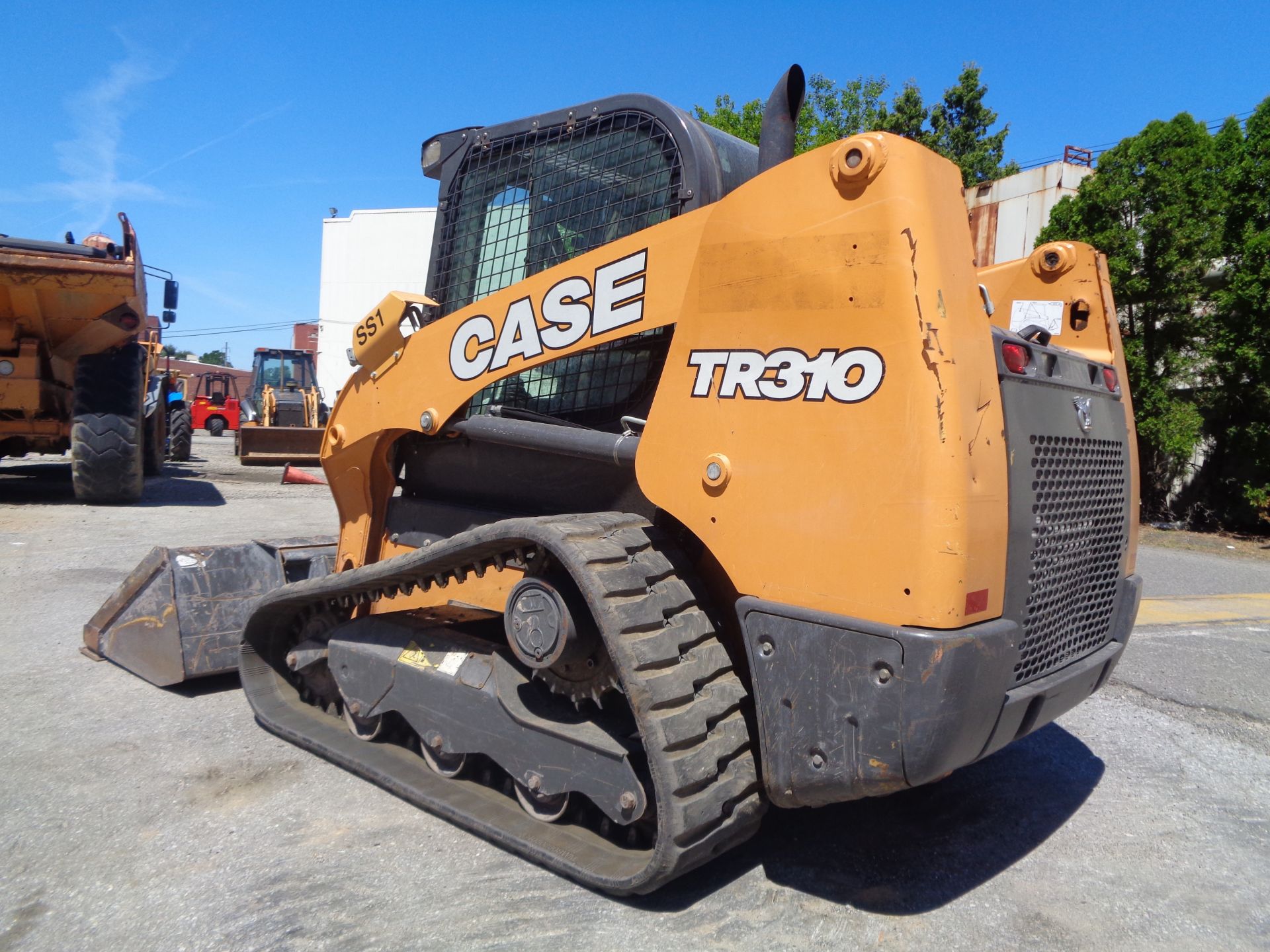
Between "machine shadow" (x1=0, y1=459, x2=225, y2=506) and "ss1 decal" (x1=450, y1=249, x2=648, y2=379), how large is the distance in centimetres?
849

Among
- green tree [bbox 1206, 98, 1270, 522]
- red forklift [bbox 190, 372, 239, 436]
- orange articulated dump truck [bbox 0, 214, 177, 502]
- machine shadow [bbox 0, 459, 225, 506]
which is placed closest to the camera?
orange articulated dump truck [bbox 0, 214, 177, 502]

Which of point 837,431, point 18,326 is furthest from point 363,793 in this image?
point 18,326

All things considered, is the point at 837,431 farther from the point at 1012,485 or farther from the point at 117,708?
the point at 117,708

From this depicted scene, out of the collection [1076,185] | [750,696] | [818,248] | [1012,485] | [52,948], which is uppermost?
[1076,185]

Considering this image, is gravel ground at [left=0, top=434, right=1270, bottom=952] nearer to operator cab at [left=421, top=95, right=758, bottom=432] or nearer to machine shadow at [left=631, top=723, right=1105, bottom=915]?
machine shadow at [left=631, top=723, right=1105, bottom=915]

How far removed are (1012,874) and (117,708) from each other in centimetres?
351

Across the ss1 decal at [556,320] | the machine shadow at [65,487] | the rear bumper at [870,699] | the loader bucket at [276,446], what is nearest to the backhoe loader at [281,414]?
the loader bucket at [276,446]

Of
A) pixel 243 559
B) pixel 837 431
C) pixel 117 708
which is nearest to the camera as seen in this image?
pixel 837 431

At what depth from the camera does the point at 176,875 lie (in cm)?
259

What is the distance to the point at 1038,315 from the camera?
3480 millimetres

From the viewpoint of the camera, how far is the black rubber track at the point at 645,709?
2268mm

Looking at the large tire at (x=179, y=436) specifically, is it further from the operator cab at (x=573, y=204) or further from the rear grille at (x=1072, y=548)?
the rear grille at (x=1072, y=548)

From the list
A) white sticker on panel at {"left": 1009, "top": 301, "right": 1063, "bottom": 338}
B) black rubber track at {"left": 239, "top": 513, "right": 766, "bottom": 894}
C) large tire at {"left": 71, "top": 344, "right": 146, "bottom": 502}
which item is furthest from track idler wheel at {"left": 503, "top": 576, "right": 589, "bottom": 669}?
large tire at {"left": 71, "top": 344, "right": 146, "bottom": 502}

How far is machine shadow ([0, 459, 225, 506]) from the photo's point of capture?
10.4 meters
